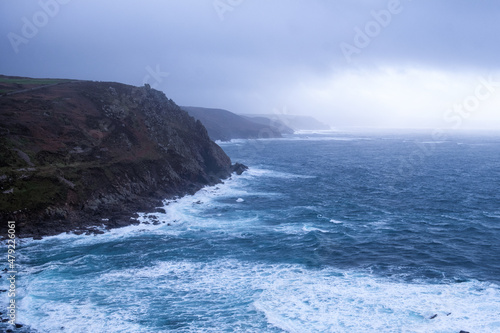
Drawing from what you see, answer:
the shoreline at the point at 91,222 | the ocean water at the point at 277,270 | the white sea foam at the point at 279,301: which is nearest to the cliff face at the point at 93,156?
the shoreline at the point at 91,222

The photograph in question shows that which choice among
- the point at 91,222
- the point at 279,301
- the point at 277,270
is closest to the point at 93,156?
the point at 91,222

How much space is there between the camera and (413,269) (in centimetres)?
2811

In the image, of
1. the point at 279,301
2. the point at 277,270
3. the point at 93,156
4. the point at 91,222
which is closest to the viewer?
the point at 279,301

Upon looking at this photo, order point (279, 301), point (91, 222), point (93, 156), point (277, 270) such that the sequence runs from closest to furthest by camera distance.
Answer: point (279, 301) < point (277, 270) < point (91, 222) < point (93, 156)

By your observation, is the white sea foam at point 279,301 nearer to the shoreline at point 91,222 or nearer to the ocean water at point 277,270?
the ocean water at point 277,270

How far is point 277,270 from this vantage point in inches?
1119

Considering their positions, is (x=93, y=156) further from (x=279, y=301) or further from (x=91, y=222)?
(x=279, y=301)

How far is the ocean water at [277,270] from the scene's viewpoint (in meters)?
21.5

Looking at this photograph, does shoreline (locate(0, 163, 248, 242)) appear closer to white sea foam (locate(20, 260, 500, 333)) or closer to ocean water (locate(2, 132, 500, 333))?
ocean water (locate(2, 132, 500, 333))

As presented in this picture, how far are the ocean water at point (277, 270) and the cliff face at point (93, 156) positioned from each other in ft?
14.7

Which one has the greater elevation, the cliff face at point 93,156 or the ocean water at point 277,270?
the cliff face at point 93,156

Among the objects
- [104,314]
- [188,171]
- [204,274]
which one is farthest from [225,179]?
[104,314]

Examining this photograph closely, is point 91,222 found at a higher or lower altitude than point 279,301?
higher

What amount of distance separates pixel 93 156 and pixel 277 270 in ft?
108
